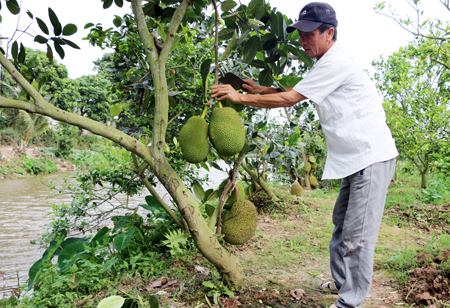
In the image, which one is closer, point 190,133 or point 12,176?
point 190,133

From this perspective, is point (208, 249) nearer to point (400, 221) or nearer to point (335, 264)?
point (335, 264)

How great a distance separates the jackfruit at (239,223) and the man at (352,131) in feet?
1.50

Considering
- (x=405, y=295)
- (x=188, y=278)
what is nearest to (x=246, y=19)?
(x=188, y=278)

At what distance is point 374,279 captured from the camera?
179 cm

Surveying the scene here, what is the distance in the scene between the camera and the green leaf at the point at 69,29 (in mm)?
1353

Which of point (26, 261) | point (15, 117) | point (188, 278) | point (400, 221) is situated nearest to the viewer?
point (188, 278)

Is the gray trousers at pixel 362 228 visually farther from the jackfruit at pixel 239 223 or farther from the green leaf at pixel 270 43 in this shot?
the green leaf at pixel 270 43

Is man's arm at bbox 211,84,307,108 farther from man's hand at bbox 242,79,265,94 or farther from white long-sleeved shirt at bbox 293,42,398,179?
man's hand at bbox 242,79,265,94

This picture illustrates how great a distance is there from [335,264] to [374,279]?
1.40 feet

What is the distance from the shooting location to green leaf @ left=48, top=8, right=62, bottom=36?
129 cm

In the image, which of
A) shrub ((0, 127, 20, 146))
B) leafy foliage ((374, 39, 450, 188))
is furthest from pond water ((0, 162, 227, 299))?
shrub ((0, 127, 20, 146))

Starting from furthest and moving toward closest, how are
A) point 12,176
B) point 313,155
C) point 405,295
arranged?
1. point 12,176
2. point 313,155
3. point 405,295

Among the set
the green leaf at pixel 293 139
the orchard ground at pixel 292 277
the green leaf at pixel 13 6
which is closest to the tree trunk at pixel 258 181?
the orchard ground at pixel 292 277

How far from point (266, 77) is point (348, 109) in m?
0.44
